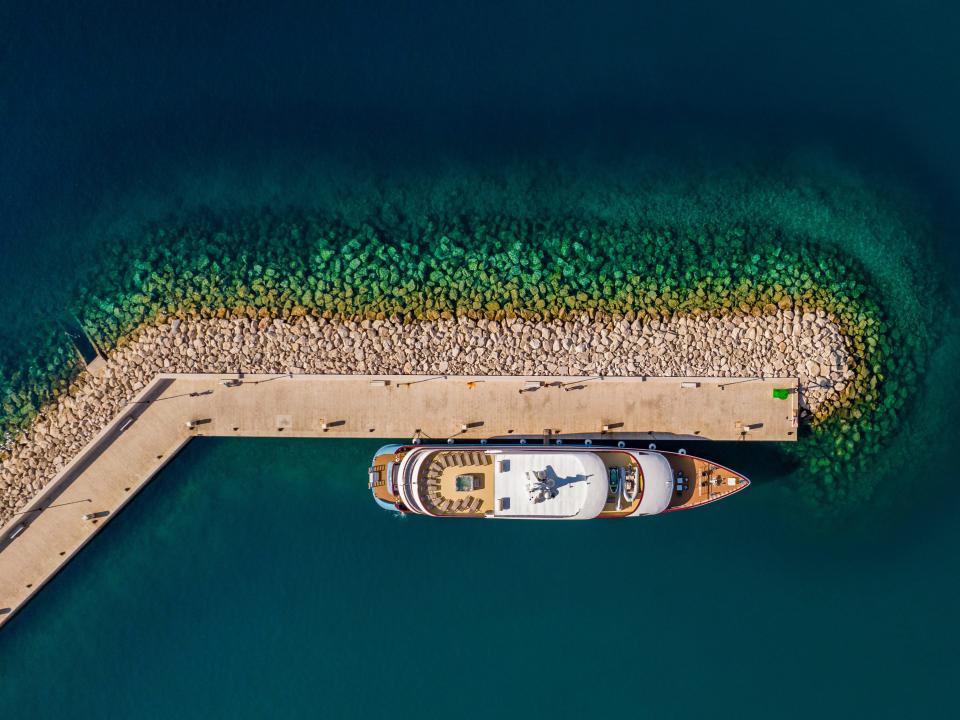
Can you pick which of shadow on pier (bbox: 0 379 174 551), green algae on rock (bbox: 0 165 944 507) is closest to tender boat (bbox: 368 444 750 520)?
green algae on rock (bbox: 0 165 944 507)

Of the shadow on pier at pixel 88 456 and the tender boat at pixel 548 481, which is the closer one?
the tender boat at pixel 548 481

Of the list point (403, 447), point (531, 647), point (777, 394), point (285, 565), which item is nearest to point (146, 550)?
point (285, 565)

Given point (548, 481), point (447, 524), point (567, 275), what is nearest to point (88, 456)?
point (447, 524)

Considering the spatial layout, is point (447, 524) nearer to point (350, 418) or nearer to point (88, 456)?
point (350, 418)

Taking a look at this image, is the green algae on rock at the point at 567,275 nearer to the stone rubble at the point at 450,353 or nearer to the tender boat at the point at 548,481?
the stone rubble at the point at 450,353

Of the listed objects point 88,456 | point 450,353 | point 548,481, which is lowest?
point 88,456

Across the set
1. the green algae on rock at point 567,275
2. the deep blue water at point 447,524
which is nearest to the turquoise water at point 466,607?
the deep blue water at point 447,524

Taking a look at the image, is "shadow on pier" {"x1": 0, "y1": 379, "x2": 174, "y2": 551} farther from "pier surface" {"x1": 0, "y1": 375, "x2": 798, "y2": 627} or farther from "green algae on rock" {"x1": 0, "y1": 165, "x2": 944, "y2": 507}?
→ "green algae on rock" {"x1": 0, "y1": 165, "x2": 944, "y2": 507}
